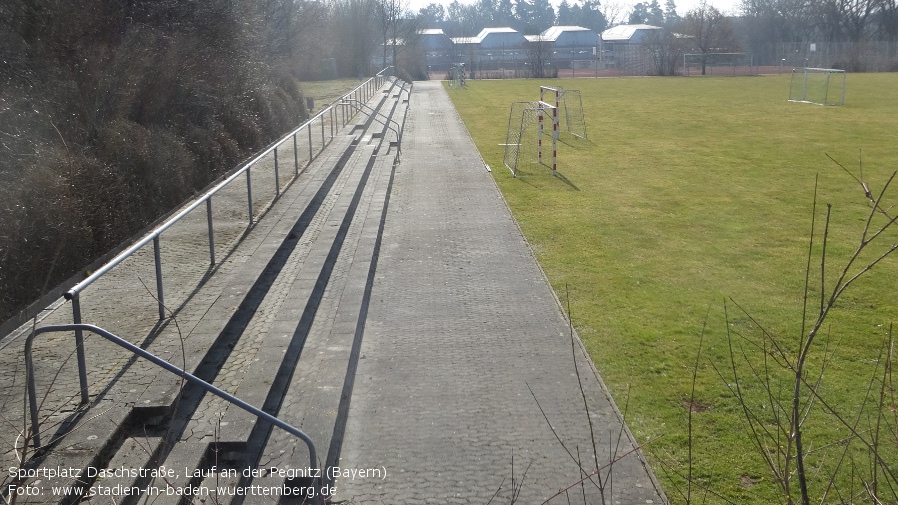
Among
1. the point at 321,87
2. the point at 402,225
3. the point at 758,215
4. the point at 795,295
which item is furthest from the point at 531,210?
the point at 321,87

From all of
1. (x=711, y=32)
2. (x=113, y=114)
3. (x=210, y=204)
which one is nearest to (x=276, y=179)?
(x=113, y=114)

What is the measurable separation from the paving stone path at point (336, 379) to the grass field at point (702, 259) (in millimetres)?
445

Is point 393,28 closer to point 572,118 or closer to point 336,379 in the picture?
point 572,118

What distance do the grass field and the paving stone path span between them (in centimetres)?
45

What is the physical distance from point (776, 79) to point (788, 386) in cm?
5747

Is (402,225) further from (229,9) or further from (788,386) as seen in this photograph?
(229,9)

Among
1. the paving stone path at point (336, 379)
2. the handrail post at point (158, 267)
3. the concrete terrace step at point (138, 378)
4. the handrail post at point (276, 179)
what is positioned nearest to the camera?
the concrete terrace step at point (138, 378)

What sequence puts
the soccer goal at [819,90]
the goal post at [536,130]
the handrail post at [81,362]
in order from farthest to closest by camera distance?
1. the soccer goal at [819,90]
2. the goal post at [536,130]
3. the handrail post at [81,362]

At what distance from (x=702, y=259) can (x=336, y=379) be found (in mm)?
6099

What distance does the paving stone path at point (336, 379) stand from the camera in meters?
5.12

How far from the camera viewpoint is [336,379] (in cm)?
688

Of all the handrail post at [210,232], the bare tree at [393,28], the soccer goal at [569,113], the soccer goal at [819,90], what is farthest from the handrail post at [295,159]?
the bare tree at [393,28]

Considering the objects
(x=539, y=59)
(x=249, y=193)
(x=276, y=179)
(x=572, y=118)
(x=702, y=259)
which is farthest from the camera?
(x=539, y=59)

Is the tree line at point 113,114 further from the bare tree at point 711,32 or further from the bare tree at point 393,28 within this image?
the bare tree at point 711,32
